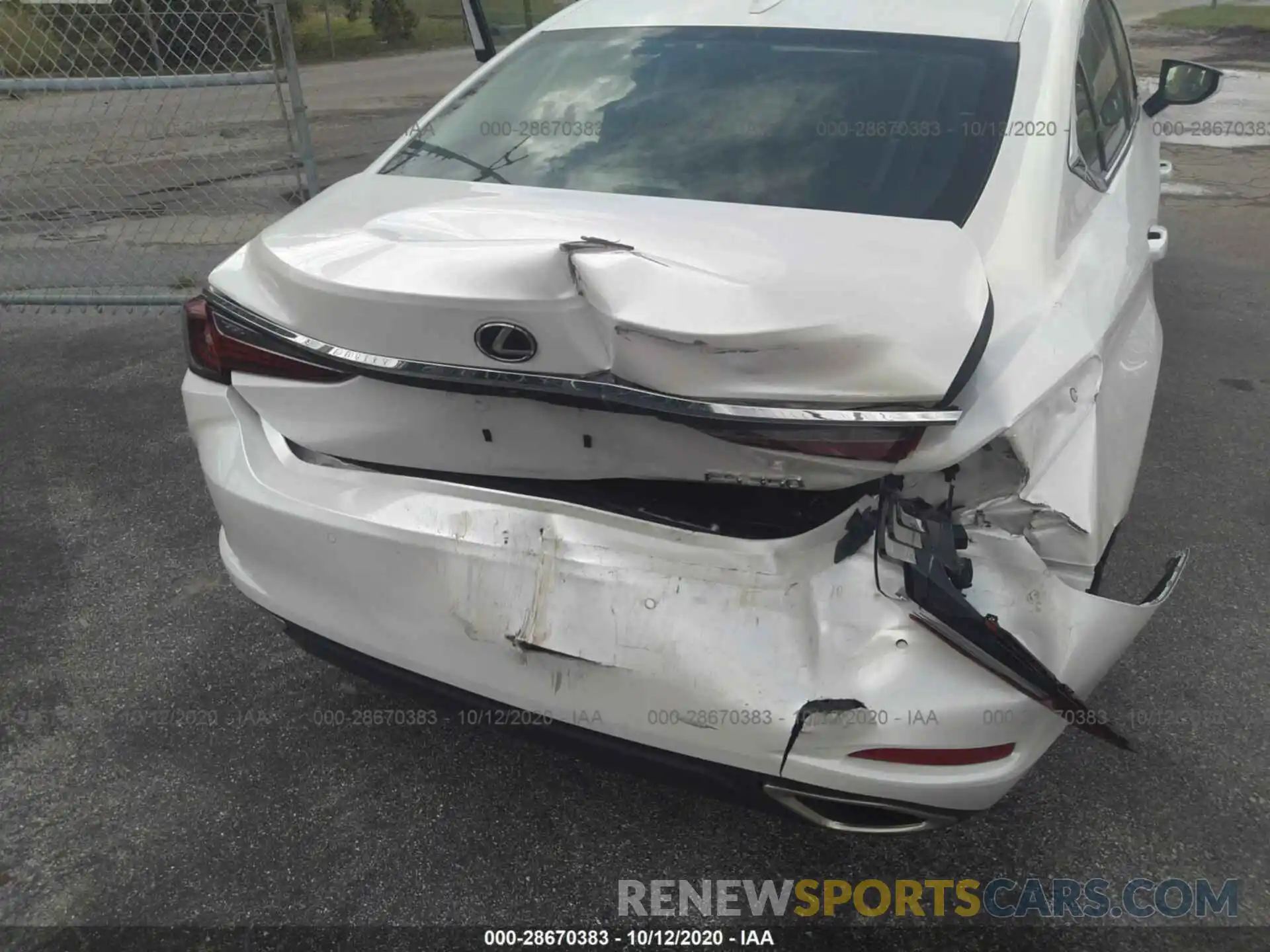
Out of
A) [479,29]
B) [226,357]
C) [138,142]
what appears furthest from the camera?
[138,142]

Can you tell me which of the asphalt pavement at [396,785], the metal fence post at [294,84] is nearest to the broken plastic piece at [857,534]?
the asphalt pavement at [396,785]

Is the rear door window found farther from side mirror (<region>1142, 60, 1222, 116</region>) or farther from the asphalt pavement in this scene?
the asphalt pavement

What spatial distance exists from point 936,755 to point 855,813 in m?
0.19

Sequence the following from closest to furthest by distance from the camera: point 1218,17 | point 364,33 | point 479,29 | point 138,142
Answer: point 479,29, point 138,142, point 364,33, point 1218,17

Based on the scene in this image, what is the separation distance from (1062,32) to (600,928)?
237 cm

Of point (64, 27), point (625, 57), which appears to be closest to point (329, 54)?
point (64, 27)

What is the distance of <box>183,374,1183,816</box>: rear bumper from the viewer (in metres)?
1.53

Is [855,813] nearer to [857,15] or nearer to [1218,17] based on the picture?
[857,15]

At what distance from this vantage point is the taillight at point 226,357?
6.10ft

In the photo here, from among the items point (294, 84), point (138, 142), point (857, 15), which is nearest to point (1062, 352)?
point (857, 15)

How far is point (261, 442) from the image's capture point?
1984 mm

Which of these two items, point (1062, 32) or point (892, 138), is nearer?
point (892, 138)

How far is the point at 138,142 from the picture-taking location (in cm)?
611

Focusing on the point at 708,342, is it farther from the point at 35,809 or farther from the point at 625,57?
the point at 35,809
